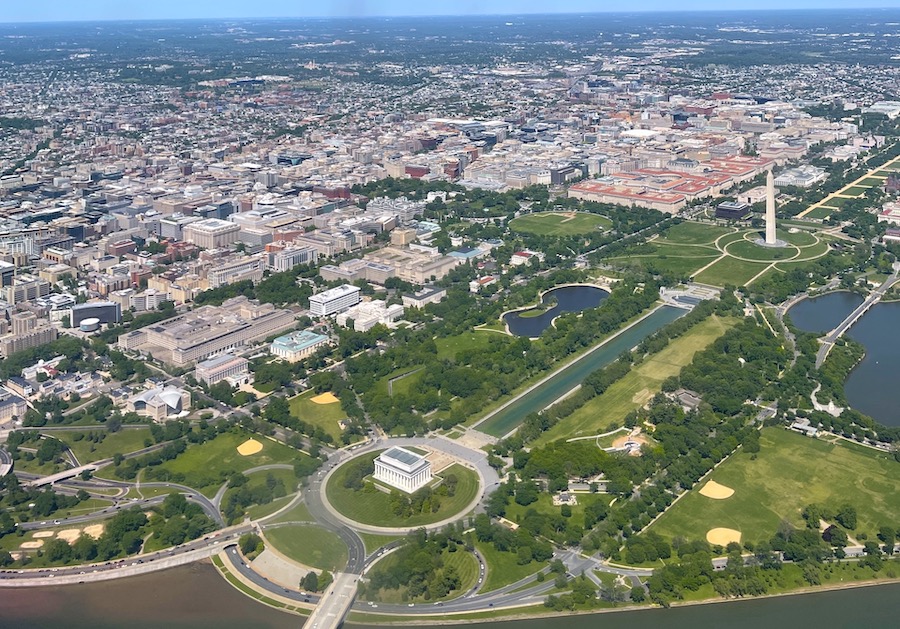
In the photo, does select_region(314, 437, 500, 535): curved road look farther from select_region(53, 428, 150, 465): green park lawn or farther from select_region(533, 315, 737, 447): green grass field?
select_region(53, 428, 150, 465): green park lawn

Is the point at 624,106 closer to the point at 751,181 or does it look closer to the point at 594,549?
the point at 751,181

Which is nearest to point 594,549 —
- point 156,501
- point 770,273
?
point 156,501

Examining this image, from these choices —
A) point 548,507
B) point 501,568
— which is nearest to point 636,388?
point 548,507

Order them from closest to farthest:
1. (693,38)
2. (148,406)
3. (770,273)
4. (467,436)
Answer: (467,436) < (148,406) < (770,273) < (693,38)

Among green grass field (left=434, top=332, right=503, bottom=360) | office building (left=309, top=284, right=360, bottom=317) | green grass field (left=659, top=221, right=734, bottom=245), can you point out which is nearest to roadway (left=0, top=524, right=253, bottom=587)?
green grass field (left=434, top=332, right=503, bottom=360)

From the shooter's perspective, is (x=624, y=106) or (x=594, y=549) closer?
(x=594, y=549)

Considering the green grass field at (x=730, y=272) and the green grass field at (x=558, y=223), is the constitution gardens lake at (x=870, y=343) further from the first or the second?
the green grass field at (x=558, y=223)

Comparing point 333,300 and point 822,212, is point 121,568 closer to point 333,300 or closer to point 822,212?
point 333,300
